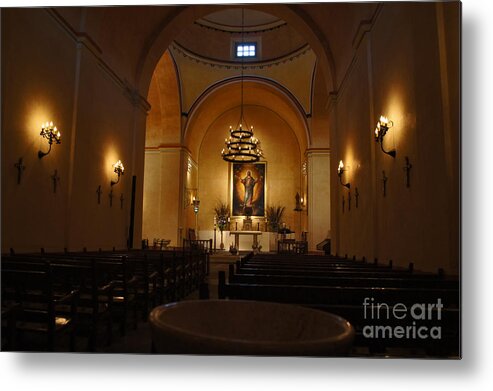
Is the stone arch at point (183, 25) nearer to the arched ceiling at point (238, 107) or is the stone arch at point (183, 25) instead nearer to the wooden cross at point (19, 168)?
the wooden cross at point (19, 168)

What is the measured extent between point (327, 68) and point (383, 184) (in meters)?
4.64

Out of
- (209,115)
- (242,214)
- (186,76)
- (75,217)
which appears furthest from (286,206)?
(75,217)

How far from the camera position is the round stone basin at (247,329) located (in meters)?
1.54

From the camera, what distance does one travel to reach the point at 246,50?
16125mm

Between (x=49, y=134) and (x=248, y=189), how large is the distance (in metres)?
14.4

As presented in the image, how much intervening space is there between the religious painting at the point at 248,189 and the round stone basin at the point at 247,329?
16725 millimetres

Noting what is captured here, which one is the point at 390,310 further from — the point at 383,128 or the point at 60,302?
the point at 383,128

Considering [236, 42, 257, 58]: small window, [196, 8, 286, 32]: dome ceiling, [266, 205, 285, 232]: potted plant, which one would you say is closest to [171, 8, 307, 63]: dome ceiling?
[196, 8, 286, 32]: dome ceiling

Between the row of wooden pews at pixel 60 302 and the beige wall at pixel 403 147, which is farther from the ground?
the beige wall at pixel 403 147

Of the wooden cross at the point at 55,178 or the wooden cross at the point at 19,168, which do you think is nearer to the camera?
the wooden cross at the point at 19,168

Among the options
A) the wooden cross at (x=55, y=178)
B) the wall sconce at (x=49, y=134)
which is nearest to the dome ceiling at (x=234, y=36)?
the wall sconce at (x=49, y=134)

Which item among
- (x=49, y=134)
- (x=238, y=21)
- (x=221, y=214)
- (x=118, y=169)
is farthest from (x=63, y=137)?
(x=221, y=214)

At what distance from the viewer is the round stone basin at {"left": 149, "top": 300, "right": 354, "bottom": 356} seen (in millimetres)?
1540

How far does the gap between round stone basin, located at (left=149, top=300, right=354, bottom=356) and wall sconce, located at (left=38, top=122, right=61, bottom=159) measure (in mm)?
3830
